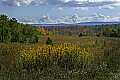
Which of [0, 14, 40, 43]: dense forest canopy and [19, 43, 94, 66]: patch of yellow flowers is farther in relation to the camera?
[0, 14, 40, 43]: dense forest canopy

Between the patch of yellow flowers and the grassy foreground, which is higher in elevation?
the patch of yellow flowers

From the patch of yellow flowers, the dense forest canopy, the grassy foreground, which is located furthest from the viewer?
the dense forest canopy

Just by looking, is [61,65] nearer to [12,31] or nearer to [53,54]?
[53,54]

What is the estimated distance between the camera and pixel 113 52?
11.5 m

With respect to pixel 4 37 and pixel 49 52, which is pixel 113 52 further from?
pixel 4 37

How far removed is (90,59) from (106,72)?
1.91 meters

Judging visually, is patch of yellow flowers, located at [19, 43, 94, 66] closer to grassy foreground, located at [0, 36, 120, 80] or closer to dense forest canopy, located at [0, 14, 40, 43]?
grassy foreground, located at [0, 36, 120, 80]

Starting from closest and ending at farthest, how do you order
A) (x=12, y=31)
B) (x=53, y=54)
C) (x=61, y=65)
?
(x=61, y=65) < (x=53, y=54) < (x=12, y=31)

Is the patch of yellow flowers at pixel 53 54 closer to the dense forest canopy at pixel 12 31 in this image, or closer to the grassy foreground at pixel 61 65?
the grassy foreground at pixel 61 65

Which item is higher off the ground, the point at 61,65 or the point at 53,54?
the point at 53,54

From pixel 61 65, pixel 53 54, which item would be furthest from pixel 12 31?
pixel 61 65

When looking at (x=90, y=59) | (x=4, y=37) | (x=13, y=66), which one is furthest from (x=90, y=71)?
(x=4, y=37)

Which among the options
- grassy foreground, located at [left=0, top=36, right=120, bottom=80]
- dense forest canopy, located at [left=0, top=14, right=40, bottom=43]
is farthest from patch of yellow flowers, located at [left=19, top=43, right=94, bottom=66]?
dense forest canopy, located at [left=0, top=14, right=40, bottom=43]

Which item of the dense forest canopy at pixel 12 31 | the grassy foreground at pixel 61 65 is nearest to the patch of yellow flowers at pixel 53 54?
the grassy foreground at pixel 61 65
